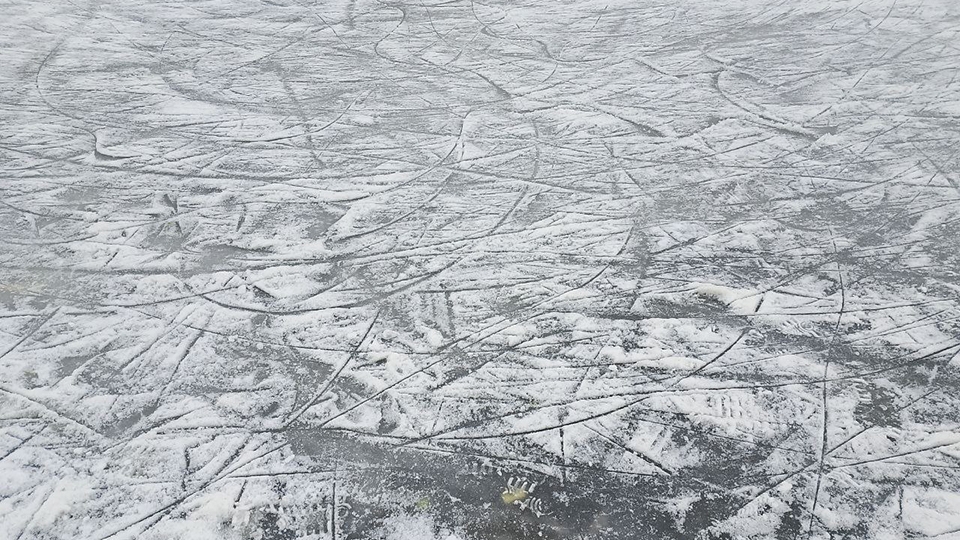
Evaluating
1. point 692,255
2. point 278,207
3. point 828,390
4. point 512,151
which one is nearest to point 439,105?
point 512,151

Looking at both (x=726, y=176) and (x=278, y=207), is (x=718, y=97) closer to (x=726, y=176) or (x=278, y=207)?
(x=726, y=176)

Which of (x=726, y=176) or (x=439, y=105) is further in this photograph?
(x=439, y=105)

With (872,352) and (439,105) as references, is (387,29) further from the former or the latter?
(872,352)

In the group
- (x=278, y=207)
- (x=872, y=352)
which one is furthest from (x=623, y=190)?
(x=278, y=207)

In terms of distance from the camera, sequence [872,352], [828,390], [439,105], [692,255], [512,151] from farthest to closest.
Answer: [439,105], [512,151], [692,255], [872,352], [828,390]

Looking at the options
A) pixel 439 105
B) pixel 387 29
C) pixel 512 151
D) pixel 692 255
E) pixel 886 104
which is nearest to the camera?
pixel 692 255

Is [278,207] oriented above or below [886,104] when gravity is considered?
below
